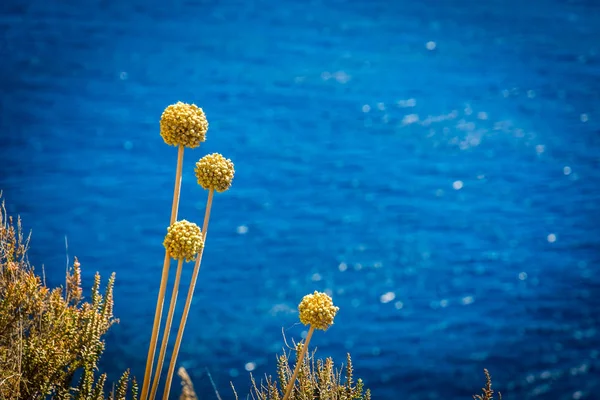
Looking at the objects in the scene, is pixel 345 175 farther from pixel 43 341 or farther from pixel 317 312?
pixel 317 312

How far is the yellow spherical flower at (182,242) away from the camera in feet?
3.33

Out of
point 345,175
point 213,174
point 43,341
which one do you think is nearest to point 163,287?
point 213,174

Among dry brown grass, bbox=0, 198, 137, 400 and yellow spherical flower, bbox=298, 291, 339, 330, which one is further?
dry brown grass, bbox=0, 198, 137, 400

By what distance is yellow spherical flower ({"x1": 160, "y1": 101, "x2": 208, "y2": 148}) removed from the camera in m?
1.07

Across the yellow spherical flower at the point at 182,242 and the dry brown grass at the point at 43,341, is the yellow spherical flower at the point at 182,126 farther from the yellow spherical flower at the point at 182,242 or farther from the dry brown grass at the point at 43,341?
the dry brown grass at the point at 43,341

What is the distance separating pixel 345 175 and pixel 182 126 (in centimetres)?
181

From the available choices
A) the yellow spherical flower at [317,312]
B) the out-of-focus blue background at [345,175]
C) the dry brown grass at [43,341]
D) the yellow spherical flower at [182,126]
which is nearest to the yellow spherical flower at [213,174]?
the yellow spherical flower at [182,126]

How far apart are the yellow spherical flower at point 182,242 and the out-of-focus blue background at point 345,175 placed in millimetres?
1635

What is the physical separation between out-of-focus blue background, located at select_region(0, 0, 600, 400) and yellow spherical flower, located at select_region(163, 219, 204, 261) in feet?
5.36

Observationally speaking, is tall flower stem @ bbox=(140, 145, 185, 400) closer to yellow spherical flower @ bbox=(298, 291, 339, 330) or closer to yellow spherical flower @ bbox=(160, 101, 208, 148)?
yellow spherical flower @ bbox=(160, 101, 208, 148)

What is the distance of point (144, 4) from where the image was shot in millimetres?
2555

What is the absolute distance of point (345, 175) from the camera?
2836 millimetres

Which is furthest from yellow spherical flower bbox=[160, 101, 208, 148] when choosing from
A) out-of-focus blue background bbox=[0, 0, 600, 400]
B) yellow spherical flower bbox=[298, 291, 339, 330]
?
out-of-focus blue background bbox=[0, 0, 600, 400]

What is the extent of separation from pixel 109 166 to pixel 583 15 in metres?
2.20
